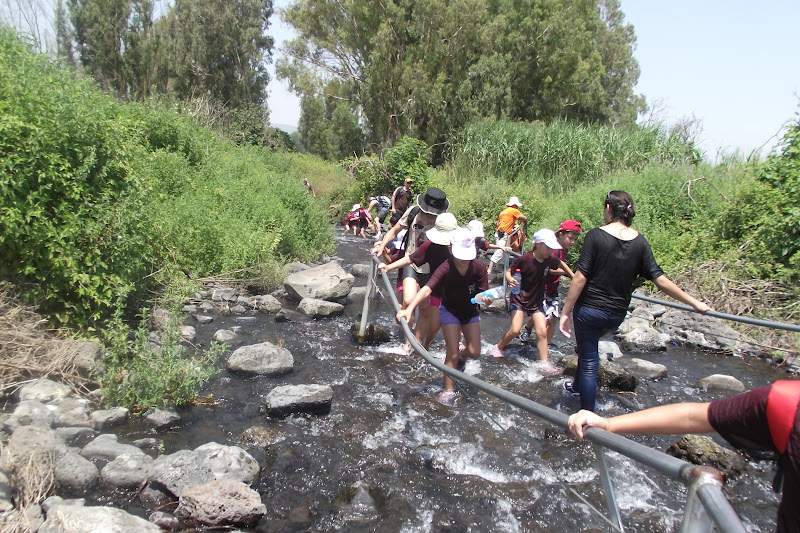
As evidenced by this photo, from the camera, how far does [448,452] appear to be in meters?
5.58

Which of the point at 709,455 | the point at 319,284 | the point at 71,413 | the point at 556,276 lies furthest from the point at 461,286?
the point at 319,284

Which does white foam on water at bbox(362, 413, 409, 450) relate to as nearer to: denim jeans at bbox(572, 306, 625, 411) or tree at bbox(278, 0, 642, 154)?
denim jeans at bbox(572, 306, 625, 411)

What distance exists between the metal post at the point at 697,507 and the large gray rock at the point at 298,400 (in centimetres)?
491

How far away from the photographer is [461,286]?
616 centimetres

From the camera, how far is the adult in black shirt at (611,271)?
16.6ft

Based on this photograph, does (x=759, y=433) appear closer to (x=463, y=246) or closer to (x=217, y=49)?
(x=463, y=246)

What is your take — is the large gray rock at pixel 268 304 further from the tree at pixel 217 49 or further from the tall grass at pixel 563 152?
the tree at pixel 217 49

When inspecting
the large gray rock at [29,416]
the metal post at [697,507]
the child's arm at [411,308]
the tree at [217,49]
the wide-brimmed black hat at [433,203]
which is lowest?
the large gray rock at [29,416]

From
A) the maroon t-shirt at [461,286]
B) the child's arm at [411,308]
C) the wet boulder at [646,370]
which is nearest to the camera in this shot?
the child's arm at [411,308]

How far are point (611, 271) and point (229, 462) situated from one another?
3.63 m

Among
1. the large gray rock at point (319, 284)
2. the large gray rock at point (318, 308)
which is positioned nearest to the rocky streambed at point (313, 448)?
the large gray rock at point (318, 308)

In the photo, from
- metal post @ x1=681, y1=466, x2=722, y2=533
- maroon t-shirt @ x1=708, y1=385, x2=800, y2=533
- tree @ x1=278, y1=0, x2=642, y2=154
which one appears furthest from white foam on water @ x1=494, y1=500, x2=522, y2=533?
tree @ x1=278, y1=0, x2=642, y2=154

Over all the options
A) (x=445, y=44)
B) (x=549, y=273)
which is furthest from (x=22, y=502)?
(x=445, y=44)

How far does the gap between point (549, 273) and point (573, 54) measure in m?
35.2
